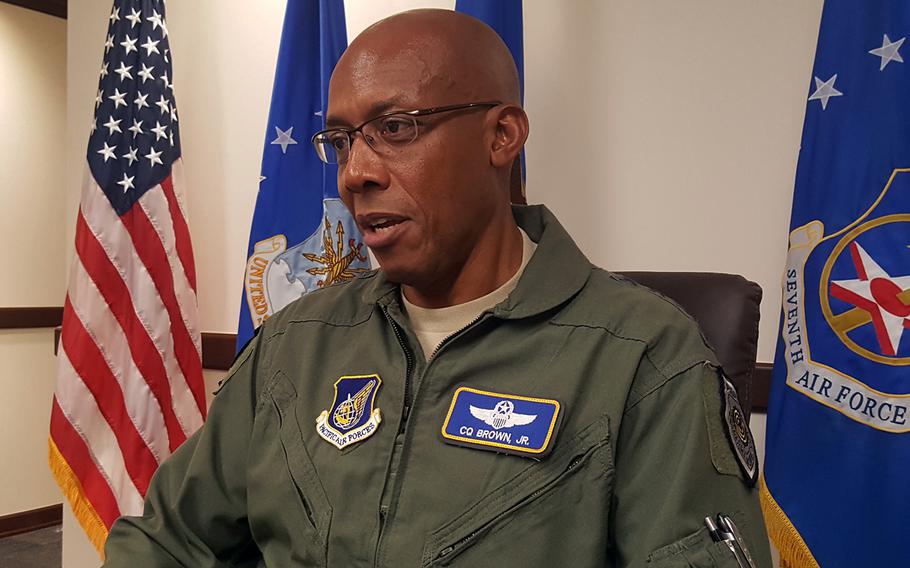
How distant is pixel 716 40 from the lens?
6.31 feet

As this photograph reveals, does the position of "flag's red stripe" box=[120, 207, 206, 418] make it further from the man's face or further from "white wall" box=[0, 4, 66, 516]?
"white wall" box=[0, 4, 66, 516]

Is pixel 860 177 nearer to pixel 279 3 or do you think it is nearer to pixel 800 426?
pixel 800 426

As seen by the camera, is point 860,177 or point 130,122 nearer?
point 860,177

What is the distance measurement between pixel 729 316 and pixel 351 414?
58cm

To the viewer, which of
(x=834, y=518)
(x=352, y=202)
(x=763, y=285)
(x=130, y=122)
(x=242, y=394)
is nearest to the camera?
(x=352, y=202)

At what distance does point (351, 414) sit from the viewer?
47.1 inches

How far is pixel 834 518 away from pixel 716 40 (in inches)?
41.6

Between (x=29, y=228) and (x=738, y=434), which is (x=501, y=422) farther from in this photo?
(x=29, y=228)

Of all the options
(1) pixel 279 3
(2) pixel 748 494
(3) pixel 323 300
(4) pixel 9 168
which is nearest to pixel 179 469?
(3) pixel 323 300

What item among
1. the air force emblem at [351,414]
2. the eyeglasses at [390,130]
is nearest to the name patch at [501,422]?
the air force emblem at [351,414]

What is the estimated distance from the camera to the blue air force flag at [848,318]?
4.71 ft

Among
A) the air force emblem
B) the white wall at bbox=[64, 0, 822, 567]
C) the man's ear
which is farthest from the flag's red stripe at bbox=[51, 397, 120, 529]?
the man's ear

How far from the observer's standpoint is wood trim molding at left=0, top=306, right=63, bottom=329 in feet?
13.8

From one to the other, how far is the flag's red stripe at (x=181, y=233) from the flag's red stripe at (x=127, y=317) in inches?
7.3
